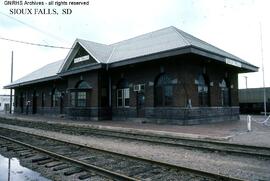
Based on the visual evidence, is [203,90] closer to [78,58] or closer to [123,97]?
[123,97]

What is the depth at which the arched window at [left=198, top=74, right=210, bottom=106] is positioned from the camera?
767 inches

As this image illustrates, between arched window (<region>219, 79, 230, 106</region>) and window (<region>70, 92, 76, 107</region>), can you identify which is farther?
window (<region>70, 92, 76, 107</region>)

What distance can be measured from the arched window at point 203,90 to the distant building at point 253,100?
1319 centimetres

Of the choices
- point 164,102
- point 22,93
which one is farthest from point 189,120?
point 22,93

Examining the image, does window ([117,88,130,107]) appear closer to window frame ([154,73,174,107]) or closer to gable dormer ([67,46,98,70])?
window frame ([154,73,174,107])

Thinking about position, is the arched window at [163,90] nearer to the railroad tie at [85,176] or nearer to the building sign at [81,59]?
the building sign at [81,59]

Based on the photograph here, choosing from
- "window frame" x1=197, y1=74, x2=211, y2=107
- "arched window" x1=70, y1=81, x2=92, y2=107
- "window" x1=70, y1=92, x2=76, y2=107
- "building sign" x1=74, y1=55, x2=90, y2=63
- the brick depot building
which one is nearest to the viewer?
the brick depot building

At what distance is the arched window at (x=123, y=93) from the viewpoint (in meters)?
22.2

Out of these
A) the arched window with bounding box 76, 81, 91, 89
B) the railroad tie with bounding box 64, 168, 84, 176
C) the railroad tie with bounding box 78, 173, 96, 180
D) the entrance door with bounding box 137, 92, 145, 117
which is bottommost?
the railroad tie with bounding box 78, 173, 96, 180

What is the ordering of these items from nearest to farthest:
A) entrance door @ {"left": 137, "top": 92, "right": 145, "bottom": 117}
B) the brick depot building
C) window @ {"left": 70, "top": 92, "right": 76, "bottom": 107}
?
1. the brick depot building
2. entrance door @ {"left": 137, "top": 92, "right": 145, "bottom": 117}
3. window @ {"left": 70, "top": 92, "right": 76, "bottom": 107}

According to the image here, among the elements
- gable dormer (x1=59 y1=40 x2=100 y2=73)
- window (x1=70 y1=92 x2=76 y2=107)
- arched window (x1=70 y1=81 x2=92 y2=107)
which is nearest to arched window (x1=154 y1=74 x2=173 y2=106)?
gable dormer (x1=59 y1=40 x2=100 y2=73)

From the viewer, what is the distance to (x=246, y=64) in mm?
21469

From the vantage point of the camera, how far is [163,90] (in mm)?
19172

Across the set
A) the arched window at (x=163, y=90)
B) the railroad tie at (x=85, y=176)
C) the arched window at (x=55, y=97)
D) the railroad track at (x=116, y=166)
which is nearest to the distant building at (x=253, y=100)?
the arched window at (x=163, y=90)
